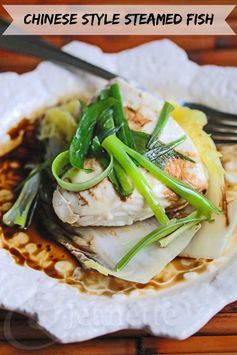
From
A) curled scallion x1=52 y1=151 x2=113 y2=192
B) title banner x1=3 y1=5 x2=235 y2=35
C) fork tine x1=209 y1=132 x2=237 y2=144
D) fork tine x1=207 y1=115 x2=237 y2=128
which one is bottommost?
fork tine x1=209 y1=132 x2=237 y2=144

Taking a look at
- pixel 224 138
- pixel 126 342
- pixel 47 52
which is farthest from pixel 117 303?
pixel 47 52

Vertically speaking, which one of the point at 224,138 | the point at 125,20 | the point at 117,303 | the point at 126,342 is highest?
the point at 125,20

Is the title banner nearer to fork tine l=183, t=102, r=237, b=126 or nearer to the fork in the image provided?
the fork

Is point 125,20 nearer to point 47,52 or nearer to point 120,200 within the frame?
point 47,52

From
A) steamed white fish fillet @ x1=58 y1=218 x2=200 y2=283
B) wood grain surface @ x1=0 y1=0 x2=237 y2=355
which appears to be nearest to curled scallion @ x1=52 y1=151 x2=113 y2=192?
steamed white fish fillet @ x1=58 y1=218 x2=200 y2=283

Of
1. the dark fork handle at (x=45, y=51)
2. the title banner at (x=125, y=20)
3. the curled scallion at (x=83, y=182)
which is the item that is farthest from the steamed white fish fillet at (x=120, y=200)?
the title banner at (x=125, y=20)

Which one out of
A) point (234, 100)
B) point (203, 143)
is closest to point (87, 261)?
point (203, 143)
